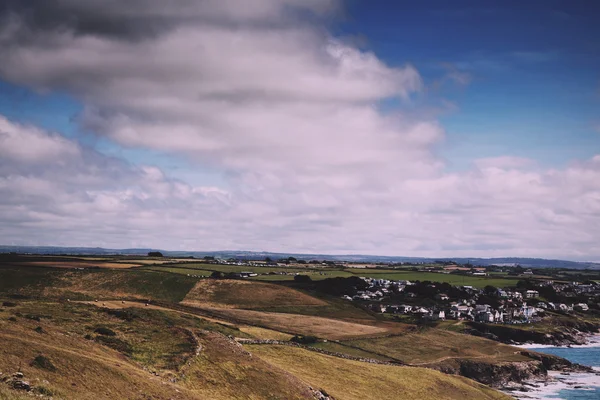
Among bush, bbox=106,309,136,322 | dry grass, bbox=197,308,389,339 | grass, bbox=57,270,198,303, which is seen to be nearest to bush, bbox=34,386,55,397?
bush, bbox=106,309,136,322

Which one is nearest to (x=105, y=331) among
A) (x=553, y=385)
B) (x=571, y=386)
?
(x=553, y=385)

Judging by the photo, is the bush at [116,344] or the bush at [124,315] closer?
the bush at [116,344]

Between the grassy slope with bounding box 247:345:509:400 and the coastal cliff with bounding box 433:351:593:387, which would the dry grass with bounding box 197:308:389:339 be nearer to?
the coastal cliff with bounding box 433:351:593:387

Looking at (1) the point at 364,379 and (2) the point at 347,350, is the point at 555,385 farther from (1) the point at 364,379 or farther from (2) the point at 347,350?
(1) the point at 364,379

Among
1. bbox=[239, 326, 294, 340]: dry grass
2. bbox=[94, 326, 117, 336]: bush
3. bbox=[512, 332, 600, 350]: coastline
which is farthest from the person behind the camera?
bbox=[512, 332, 600, 350]: coastline

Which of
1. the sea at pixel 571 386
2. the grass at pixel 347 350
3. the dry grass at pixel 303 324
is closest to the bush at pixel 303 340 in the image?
the grass at pixel 347 350

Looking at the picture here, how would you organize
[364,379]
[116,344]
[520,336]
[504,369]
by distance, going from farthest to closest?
[520,336] → [504,369] → [364,379] → [116,344]

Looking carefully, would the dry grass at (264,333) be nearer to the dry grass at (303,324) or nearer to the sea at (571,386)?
the dry grass at (303,324)
